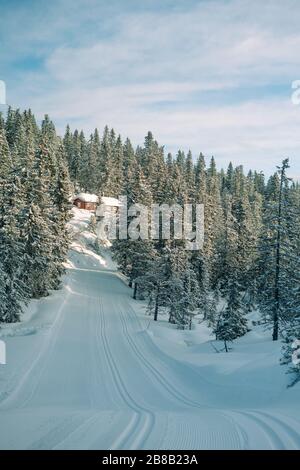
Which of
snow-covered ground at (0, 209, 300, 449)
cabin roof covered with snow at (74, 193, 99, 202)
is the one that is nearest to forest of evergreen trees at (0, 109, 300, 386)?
snow-covered ground at (0, 209, 300, 449)

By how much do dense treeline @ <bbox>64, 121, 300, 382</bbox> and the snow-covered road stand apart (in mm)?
5119

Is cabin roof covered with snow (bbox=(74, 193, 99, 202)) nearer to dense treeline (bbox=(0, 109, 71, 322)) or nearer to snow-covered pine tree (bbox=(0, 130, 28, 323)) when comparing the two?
dense treeline (bbox=(0, 109, 71, 322))

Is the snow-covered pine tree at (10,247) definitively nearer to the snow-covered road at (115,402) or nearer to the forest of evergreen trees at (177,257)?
the forest of evergreen trees at (177,257)

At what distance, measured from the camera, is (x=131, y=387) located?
17812 millimetres

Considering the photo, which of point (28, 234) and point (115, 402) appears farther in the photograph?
point (28, 234)

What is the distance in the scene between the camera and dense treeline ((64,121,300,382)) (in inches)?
1056

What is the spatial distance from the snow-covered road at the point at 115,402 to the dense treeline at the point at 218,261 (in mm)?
5119

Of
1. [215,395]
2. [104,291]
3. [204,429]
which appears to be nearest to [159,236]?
[104,291]

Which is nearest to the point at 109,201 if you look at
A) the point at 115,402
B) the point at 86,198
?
the point at 86,198

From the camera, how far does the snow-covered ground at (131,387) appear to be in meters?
8.84

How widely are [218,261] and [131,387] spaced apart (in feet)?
125

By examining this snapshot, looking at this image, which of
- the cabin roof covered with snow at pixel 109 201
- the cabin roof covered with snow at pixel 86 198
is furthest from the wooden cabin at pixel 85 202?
the cabin roof covered with snow at pixel 109 201

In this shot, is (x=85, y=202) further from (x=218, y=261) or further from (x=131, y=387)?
(x=131, y=387)
